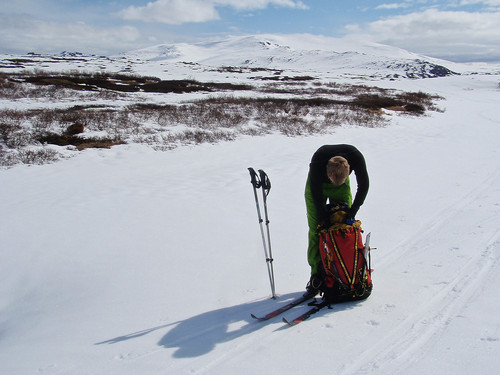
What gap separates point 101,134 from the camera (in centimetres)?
1199

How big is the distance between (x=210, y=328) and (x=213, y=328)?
3cm

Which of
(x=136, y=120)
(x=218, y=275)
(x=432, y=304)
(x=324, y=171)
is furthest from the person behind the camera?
(x=136, y=120)

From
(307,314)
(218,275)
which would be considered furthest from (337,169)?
(218,275)

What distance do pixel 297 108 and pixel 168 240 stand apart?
16.1m

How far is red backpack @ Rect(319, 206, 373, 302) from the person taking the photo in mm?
3281

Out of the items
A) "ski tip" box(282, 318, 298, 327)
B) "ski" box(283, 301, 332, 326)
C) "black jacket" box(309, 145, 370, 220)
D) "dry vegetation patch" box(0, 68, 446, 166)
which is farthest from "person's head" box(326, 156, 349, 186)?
"dry vegetation patch" box(0, 68, 446, 166)

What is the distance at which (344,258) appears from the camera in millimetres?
3305

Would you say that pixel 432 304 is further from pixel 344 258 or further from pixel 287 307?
pixel 287 307

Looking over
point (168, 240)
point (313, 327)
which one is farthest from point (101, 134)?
point (313, 327)

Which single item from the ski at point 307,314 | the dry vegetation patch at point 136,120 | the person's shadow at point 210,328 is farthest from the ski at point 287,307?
the dry vegetation patch at point 136,120

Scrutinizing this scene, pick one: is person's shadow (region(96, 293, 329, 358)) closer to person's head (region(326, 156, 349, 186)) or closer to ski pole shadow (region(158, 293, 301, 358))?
ski pole shadow (region(158, 293, 301, 358))

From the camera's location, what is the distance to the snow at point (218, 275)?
108 inches

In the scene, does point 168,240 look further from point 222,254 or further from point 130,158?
point 130,158

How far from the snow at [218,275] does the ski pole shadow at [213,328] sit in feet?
0.06
